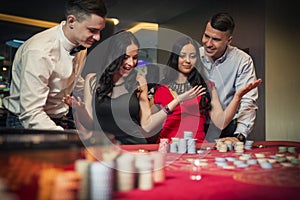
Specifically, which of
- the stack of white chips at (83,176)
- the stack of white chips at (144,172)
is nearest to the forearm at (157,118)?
the stack of white chips at (144,172)

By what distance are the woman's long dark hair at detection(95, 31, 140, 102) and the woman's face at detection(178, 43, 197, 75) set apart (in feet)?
1.01

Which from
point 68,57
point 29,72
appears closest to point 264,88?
point 68,57

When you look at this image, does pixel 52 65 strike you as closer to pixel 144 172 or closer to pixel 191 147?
pixel 191 147

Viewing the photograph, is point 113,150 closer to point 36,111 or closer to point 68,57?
point 36,111

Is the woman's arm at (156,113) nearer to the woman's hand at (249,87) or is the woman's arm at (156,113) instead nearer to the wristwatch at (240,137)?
the woman's hand at (249,87)

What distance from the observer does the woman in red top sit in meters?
2.15

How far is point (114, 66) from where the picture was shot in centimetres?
212

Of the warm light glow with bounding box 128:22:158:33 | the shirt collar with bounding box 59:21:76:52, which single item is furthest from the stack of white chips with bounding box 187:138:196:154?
the warm light glow with bounding box 128:22:158:33

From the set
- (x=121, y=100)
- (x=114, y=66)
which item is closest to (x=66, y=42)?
(x=114, y=66)

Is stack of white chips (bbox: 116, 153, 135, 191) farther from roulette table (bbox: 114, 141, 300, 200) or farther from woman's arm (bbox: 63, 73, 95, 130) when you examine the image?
woman's arm (bbox: 63, 73, 95, 130)

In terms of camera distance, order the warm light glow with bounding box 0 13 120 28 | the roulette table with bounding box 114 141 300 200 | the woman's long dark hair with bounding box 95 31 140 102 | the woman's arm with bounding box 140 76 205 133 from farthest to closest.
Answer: the warm light glow with bounding box 0 13 120 28, the woman's long dark hair with bounding box 95 31 140 102, the woman's arm with bounding box 140 76 205 133, the roulette table with bounding box 114 141 300 200

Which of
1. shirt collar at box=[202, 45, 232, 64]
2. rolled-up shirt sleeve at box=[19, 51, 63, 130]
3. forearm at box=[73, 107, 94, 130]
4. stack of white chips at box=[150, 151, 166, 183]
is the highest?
shirt collar at box=[202, 45, 232, 64]

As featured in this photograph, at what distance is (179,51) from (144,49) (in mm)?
853

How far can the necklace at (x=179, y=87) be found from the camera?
2.19 meters
